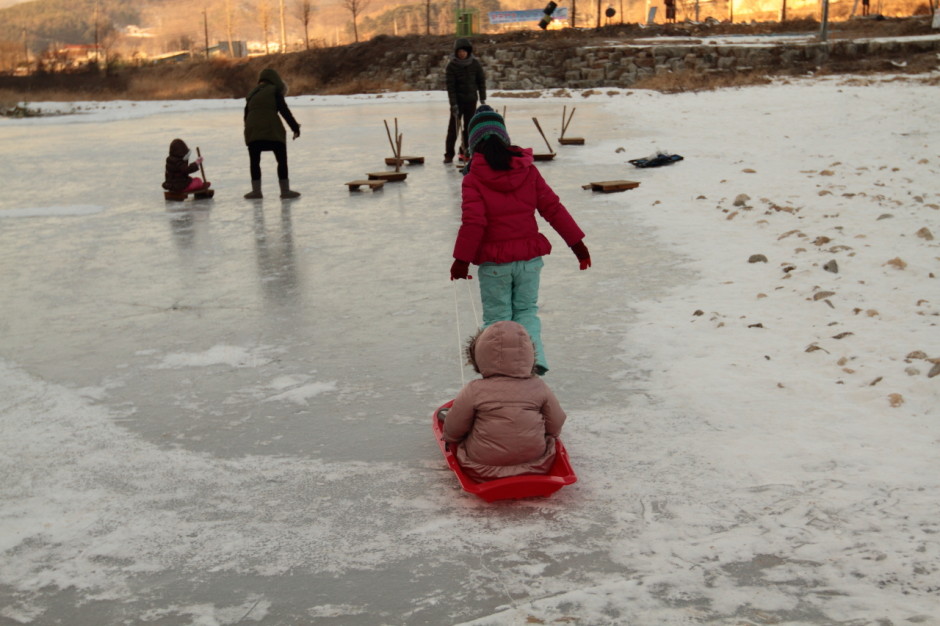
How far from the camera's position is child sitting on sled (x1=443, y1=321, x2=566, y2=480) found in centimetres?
403

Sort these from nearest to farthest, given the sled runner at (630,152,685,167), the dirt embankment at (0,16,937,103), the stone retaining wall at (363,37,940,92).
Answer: the sled runner at (630,152,685,167)
the stone retaining wall at (363,37,940,92)
the dirt embankment at (0,16,937,103)

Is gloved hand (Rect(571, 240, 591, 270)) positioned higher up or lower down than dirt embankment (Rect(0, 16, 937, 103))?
lower down

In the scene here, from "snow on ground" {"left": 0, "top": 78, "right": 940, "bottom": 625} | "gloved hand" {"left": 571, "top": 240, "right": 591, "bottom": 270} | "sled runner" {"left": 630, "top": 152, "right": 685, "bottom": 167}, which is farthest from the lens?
"sled runner" {"left": 630, "top": 152, "right": 685, "bottom": 167}

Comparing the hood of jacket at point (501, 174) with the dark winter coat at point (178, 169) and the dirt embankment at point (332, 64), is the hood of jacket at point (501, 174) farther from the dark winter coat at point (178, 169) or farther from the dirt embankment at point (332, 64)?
the dirt embankment at point (332, 64)

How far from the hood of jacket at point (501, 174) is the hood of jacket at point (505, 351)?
121 cm

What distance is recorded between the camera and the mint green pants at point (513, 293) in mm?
5184

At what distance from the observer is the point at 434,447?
4613mm

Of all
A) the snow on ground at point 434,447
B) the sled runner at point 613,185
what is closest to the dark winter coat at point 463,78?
the sled runner at point 613,185

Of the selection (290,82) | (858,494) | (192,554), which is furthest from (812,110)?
(290,82)

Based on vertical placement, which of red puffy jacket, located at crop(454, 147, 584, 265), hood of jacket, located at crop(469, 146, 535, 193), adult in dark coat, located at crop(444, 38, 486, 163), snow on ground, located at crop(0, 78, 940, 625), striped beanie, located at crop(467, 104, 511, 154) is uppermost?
adult in dark coat, located at crop(444, 38, 486, 163)

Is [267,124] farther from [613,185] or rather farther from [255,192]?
[613,185]

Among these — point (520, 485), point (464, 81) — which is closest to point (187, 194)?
point (464, 81)

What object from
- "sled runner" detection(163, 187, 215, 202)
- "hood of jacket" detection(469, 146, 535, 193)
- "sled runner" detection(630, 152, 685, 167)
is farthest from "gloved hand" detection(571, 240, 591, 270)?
"sled runner" detection(630, 152, 685, 167)

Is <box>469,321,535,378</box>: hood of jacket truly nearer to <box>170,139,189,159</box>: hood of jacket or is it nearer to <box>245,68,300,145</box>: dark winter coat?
<box>245,68,300,145</box>: dark winter coat
